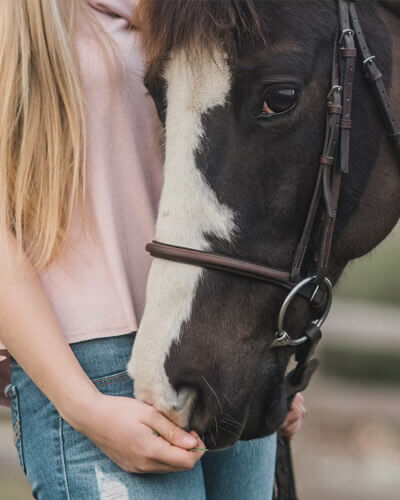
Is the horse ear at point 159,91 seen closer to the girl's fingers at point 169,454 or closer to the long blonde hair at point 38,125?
the long blonde hair at point 38,125

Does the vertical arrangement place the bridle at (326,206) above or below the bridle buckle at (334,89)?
below

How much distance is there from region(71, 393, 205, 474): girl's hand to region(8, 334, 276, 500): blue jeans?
2.0 inches

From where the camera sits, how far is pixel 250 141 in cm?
104

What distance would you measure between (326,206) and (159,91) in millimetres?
400

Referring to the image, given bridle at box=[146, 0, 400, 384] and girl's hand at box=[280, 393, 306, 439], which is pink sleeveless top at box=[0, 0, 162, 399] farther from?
girl's hand at box=[280, 393, 306, 439]

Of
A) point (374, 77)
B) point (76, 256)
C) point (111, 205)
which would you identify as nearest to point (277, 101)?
point (374, 77)

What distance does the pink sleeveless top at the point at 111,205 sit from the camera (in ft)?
3.57

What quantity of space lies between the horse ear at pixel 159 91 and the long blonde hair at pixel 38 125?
15 centimetres

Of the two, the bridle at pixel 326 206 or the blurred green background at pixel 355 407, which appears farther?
the blurred green background at pixel 355 407

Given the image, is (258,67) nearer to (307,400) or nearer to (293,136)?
(293,136)

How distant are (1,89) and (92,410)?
23.4 inches

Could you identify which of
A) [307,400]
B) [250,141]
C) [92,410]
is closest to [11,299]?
[92,410]

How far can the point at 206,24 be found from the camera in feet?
3.44

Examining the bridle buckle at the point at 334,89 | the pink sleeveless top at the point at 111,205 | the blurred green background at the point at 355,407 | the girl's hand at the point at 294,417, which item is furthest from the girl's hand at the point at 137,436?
the blurred green background at the point at 355,407
